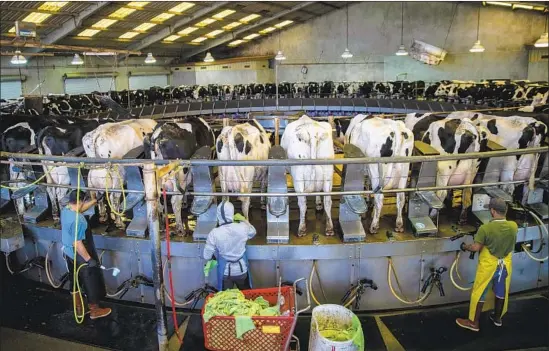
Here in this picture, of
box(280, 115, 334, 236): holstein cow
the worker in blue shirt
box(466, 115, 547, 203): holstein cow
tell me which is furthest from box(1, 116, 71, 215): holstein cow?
box(466, 115, 547, 203): holstein cow

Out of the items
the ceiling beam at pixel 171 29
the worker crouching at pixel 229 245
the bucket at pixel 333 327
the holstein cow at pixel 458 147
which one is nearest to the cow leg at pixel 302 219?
the worker crouching at pixel 229 245

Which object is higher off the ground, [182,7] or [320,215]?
[182,7]

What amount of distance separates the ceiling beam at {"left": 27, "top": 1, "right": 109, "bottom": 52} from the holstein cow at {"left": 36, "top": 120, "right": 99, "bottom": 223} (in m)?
→ 8.28

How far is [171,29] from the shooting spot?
61.0 ft

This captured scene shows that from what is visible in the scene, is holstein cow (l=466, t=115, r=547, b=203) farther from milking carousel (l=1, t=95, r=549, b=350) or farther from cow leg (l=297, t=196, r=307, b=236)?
cow leg (l=297, t=196, r=307, b=236)

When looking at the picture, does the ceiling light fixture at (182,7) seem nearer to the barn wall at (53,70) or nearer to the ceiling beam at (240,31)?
the barn wall at (53,70)

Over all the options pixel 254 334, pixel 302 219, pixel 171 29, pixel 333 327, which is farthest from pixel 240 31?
pixel 254 334

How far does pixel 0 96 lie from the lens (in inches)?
670

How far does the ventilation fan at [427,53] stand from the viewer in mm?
23369

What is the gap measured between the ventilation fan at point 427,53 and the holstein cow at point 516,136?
18448 mm

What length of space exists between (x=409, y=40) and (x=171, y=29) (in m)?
13.2

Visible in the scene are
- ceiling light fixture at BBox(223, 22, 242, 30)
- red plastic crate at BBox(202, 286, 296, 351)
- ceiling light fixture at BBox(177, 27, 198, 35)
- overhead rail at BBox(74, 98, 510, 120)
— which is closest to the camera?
red plastic crate at BBox(202, 286, 296, 351)

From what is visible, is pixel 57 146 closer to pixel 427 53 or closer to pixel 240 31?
pixel 240 31

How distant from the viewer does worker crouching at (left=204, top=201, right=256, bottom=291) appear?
4.14 m
